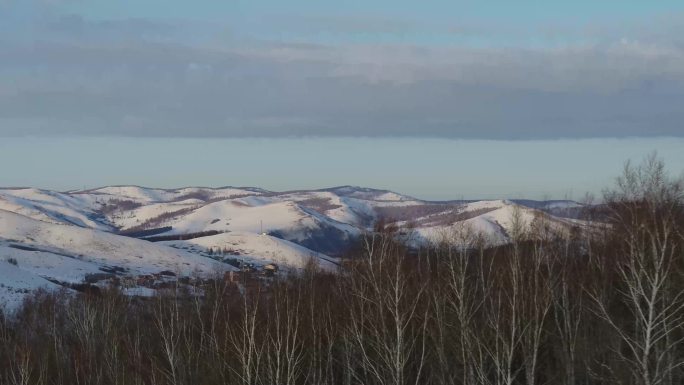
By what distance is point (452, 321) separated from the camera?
96.9 feet

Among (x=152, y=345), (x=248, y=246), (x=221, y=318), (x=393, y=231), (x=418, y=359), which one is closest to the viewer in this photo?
(x=393, y=231)

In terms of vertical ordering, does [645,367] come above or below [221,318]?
above

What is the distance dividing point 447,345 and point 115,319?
24.8 m

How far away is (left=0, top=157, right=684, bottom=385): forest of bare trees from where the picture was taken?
24344 millimetres

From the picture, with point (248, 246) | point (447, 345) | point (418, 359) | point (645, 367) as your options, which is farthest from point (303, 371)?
point (248, 246)

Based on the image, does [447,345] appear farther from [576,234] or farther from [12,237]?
[12,237]

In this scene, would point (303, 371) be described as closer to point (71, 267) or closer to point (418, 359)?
point (418, 359)

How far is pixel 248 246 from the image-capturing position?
165000 mm

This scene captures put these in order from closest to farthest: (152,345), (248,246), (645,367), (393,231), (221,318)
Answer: (645,367) < (393,231) < (221,318) < (152,345) < (248,246)

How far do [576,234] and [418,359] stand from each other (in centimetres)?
1358

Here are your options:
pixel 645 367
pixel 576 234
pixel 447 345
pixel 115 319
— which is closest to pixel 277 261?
pixel 115 319

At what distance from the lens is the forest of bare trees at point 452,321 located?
24344mm

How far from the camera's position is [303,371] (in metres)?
34.8

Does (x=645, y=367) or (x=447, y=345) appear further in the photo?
(x=447, y=345)
